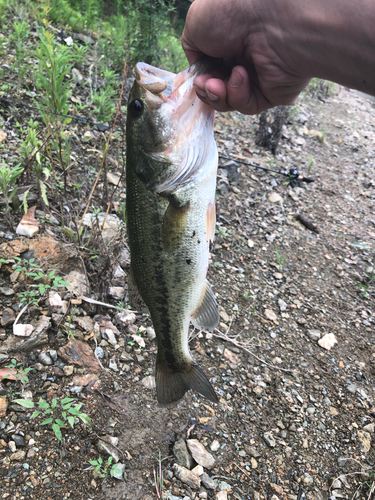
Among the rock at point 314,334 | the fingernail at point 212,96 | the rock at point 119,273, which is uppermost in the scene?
the fingernail at point 212,96

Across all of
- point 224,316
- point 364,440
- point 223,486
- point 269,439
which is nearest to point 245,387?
point 269,439

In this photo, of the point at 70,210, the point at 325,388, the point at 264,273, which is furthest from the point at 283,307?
the point at 70,210

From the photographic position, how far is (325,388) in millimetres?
3598

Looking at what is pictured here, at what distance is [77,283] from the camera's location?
10.6 ft

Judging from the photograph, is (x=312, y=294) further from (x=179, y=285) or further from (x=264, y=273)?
(x=179, y=285)

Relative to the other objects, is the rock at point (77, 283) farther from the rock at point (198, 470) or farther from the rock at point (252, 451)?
the rock at point (252, 451)

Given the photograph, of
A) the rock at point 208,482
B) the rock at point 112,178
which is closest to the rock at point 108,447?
the rock at point 208,482

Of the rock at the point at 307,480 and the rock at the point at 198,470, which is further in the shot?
the rock at the point at 307,480

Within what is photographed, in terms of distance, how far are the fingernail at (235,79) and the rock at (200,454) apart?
2.51 meters

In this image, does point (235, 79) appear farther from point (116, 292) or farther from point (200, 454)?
point (200, 454)

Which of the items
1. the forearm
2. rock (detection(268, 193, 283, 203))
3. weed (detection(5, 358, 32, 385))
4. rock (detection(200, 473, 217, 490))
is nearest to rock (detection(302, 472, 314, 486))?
rock (detection(200, 473, 217, 490))

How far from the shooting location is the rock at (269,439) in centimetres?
294

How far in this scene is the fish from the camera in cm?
180

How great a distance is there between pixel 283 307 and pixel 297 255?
1.25 metres
